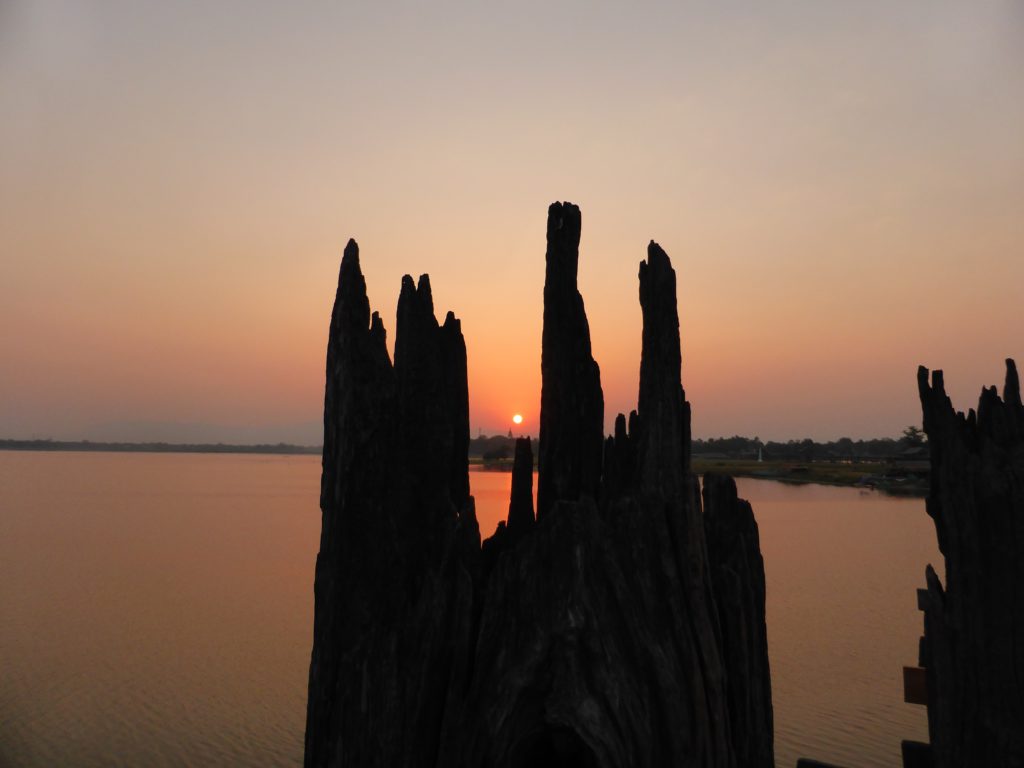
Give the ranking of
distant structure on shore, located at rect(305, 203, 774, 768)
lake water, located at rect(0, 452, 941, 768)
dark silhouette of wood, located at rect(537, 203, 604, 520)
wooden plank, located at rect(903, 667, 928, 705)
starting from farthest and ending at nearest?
lake water, located at rect(0, 452, 941, 768)
wooden plank, located at rect(903, 667, 928, 705)
dark silhouette of wood, located at rect(537, 203, 604, 520)
distant structure on shore, located at rect(305, 203, 774, 768)

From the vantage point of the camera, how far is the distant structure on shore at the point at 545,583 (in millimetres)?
3289

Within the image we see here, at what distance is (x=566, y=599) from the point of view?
332 cm

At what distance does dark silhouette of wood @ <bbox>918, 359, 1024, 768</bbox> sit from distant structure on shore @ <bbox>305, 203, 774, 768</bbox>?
1015 mm

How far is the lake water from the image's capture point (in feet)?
44.9

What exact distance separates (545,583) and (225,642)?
1957 cm

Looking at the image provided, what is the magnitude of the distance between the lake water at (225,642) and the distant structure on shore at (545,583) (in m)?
10.4

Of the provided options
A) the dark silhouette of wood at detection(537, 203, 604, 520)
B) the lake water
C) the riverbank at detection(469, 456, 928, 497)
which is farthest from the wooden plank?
the riverbank at detection(469, 456, 928, 497)

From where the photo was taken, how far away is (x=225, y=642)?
20469 millimetres

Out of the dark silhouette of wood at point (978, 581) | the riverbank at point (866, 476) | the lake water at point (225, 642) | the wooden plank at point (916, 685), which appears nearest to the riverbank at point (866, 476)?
the riverbank at point (866, 476)

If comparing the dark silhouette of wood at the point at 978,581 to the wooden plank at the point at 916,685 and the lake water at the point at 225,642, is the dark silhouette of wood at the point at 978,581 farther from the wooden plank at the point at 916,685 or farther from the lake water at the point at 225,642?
the lake water at the point at 225,642

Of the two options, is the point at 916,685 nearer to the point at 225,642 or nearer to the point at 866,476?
the point at 225,642

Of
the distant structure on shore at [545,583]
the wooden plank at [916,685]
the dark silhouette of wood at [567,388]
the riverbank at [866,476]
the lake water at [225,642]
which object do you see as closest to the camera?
the distant structure on shore at [545,583]

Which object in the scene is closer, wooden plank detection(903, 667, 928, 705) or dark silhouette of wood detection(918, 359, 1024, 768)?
dark silhouette of wood detection(918, 359, 1024, 768)

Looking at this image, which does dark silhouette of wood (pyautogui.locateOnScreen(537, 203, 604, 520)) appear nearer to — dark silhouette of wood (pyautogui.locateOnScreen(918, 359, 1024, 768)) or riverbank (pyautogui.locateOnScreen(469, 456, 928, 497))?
dark silhouette of wood (pyautogui.locateOnScreen(918, 359, 1024, 768))
